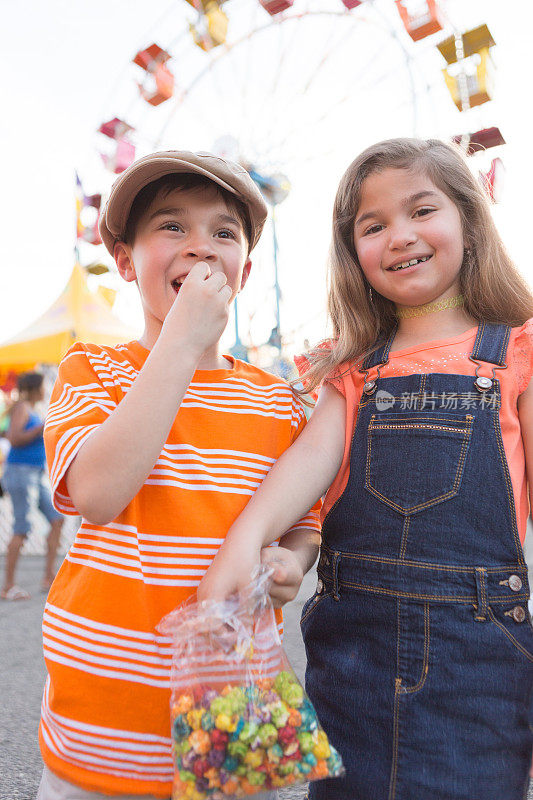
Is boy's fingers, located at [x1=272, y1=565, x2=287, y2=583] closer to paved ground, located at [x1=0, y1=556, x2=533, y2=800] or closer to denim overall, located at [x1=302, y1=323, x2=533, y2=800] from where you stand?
denim overall, located at [x1=302, y1=323, x2=533, y2=800]

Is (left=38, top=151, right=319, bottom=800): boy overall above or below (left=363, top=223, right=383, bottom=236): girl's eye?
below

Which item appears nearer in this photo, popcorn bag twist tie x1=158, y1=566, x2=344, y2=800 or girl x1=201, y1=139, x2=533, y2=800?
popcorn bag twist tie x1=158, y1=566, x2=344, y2=800

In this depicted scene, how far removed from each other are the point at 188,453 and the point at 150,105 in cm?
873

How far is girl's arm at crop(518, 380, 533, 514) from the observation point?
3.61 ft

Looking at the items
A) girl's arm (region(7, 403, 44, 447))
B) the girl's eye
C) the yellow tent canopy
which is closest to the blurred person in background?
girl's arm (region(7, 403, 44, 447))

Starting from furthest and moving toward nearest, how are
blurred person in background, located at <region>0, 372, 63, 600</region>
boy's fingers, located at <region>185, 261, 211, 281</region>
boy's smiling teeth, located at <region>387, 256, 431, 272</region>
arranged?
blurred person in background, located at <region>0, 372, 63, 600</region>
boy's smiling teeth, located at <region>387, 256, 431, 272</region>
boy's fingers, located at <region>185, 261, 211, 281</region>

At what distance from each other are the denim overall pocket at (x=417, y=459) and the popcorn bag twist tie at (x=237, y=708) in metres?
0.29

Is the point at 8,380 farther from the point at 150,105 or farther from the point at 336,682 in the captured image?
the point at 336,682

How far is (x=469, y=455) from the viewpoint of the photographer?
1.08 metres

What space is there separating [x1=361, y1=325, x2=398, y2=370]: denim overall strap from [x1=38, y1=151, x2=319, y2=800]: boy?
213 mm

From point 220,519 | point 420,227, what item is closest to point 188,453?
point 220,519

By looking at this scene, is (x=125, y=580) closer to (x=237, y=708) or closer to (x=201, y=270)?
(x=237, y=708)

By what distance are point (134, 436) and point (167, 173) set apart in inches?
21.2

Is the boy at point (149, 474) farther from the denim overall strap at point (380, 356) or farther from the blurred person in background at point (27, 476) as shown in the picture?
the blurred person in background at point (27, 476)
